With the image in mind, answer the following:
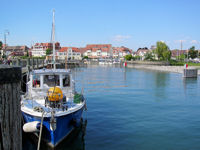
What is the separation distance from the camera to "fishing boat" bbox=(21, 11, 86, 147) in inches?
450

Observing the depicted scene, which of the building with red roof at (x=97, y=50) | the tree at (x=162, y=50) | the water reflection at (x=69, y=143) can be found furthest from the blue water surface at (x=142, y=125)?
the building with red roof at (x=97, y=50)

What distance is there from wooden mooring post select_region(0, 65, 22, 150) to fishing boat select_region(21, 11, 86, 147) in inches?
270

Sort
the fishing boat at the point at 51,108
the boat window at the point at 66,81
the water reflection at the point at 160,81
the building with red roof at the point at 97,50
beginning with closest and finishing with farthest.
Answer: the fishing boat at the point at 51,108 → the boat window at the point at 66,81 → the water reflection at the point at 160,81 → the building with red roof at the point at 97,50

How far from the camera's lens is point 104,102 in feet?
80.3

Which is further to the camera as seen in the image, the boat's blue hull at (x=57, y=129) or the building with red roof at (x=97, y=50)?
the building with red roof at (x=97, y=50)

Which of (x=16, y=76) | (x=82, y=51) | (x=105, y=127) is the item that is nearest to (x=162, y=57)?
(x=82, y=51)

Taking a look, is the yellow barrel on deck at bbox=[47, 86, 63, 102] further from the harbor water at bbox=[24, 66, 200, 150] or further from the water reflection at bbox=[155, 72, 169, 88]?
the water reflection at bbox=[155, 72, 169, 88]

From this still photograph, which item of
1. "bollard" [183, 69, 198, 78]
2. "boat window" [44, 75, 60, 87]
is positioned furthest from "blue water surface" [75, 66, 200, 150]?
"bollard" [183, 69, 198, 78]

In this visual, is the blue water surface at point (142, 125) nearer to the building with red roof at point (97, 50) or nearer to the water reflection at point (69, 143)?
the water reflection at point (69, 143)

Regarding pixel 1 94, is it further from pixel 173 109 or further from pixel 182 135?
pixel 173 109

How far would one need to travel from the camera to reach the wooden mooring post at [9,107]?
2.33 meters

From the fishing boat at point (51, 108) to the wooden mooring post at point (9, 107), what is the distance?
270 inches

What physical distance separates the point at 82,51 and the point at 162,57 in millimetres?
92783

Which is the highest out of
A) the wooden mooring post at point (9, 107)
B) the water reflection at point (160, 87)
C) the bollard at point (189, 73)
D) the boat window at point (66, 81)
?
the wooden mooring post at point (9, 107)
